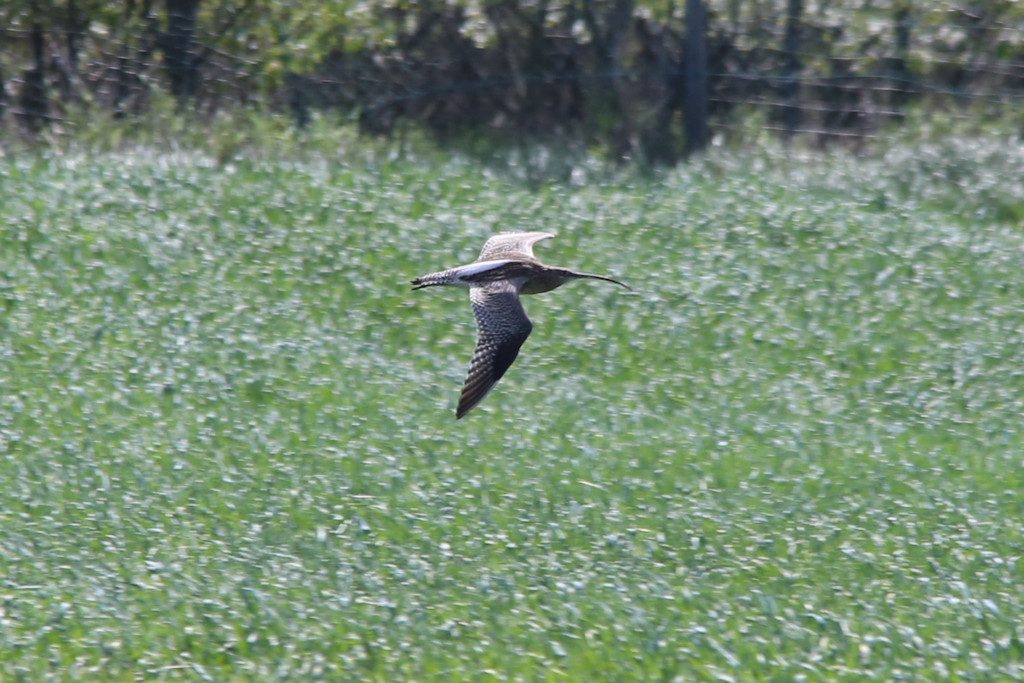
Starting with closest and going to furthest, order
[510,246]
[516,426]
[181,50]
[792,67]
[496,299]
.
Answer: [496,299], [510,246], [516,426], [181,50], [792,67]

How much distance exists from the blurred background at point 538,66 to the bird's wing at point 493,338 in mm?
7666

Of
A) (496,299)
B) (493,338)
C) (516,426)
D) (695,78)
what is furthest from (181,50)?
(493,338)

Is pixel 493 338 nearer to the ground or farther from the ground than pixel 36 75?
farther from the ground

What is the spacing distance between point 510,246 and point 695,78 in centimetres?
696

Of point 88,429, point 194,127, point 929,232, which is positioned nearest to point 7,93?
point 194,127

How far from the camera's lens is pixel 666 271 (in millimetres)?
12492

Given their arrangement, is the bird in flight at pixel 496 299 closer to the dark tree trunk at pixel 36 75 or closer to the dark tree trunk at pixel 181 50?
the dark tree trunk at pixel 181 50

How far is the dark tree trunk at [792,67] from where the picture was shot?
15.0m

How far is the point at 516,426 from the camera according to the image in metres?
10.1

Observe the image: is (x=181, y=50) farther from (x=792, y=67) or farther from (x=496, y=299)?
(x=496, y=299)

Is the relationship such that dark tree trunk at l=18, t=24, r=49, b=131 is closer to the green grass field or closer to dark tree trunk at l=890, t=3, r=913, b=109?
the green grass field

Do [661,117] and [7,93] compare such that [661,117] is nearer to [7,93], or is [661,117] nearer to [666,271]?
[666,271]

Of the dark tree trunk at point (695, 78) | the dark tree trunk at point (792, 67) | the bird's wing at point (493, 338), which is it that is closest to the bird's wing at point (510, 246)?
the bird's wing at point (493, 338)

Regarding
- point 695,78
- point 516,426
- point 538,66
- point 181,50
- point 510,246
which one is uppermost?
point 181,50
